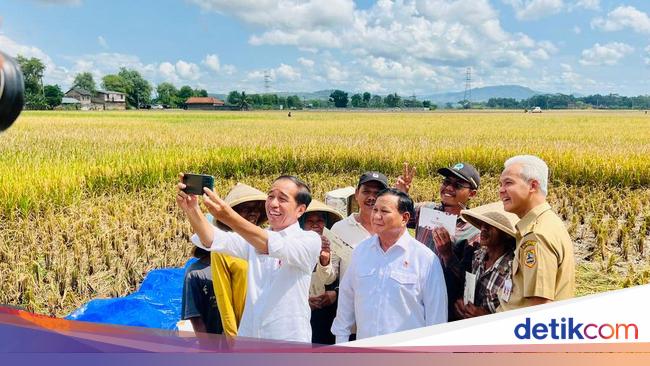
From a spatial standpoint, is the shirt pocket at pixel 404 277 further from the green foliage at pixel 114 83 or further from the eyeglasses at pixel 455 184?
the green foliage at pixel 114 83

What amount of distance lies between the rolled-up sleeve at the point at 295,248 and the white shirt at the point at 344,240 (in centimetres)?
68

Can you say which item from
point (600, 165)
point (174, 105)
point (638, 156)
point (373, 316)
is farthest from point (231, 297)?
point (174, 105)

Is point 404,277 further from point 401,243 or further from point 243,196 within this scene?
point 243,196

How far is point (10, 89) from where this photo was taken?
3.78ft

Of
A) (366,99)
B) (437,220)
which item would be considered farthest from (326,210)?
(366,99)

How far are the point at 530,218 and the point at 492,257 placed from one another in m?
0.49

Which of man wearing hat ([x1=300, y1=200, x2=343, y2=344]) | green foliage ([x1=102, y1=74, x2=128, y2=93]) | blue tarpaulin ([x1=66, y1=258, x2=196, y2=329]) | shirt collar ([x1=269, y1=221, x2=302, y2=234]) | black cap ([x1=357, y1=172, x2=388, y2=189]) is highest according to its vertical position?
green foliage ([x1=102, y1=74, x2=128, y2=93])

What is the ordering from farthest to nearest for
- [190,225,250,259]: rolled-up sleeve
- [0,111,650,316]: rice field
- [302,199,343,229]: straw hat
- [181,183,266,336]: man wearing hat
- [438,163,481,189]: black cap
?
1. [0,111,650,316]: rice field
2. [438,163,481,189]: black cap
3. [302,199,343,229]: straw hat
4. [181,183,266,336]: man wearing hat
5. [190,225,250,259]: rolled-up sleeve

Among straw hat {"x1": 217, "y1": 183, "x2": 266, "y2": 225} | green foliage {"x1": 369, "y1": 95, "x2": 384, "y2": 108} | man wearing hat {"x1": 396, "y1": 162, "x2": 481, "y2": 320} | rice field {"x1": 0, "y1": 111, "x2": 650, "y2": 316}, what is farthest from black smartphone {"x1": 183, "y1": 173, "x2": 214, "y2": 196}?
green foliage {"x1": 369, "y1": 95, "x2": 384, "y2": 108}

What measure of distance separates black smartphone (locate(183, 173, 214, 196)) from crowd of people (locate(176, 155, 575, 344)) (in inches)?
1.3

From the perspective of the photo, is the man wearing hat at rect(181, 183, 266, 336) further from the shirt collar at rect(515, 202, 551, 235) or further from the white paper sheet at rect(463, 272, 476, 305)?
the shirt collar at rect(515, 202, 551, 235)

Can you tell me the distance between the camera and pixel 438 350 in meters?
2.14

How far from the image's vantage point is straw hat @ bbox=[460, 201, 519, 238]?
2.90 m

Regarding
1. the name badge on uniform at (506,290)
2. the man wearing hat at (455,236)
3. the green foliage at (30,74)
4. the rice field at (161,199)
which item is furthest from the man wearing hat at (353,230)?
the rice field at (161,199)
